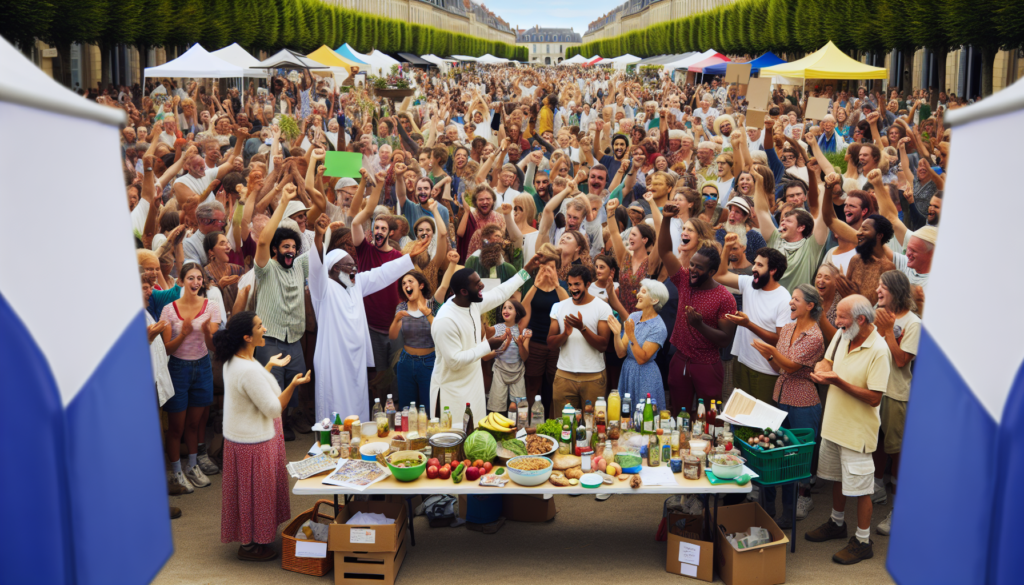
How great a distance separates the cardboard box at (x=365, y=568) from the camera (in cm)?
540

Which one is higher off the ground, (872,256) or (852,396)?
(872,256)

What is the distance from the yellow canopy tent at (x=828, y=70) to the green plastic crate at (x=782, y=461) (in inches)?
574

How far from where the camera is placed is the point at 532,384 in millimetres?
7090

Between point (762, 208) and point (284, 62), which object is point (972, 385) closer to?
point (762, 208)

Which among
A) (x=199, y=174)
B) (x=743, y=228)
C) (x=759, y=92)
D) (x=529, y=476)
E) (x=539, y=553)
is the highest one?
(x=759, y=92)

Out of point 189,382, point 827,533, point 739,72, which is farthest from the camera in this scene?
point 739,72

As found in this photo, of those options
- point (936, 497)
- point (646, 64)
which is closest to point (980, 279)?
point (936, 497)

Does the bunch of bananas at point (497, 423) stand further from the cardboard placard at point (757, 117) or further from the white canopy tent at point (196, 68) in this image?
the white canopy tent at point (196, 68)

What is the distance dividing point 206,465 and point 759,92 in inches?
372

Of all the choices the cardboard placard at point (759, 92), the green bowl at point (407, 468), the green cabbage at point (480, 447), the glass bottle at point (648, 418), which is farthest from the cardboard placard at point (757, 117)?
the green bowl at point (407, 468)

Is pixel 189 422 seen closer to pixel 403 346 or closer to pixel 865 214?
pixel 403 346

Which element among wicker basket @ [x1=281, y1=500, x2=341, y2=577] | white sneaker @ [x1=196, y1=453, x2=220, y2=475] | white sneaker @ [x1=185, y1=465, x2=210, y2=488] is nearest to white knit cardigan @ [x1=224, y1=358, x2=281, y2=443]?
wicker basket @ [x1=281, y1=500, x2=341, y2=577]

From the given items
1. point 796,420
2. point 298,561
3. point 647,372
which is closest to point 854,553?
point 796,420

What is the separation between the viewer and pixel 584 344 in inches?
253
